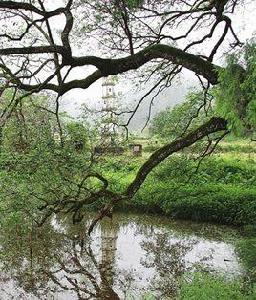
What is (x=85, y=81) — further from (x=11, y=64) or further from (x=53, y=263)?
(x=53, y=263)

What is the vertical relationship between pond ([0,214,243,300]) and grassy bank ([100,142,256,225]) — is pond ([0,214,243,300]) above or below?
below

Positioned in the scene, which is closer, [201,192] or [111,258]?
[111,258]

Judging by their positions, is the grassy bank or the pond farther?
the grassy bank

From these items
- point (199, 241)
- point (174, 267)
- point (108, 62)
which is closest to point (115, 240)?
point (199, 241)

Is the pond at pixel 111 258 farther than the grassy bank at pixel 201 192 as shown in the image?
No

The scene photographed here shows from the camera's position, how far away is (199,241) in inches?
524

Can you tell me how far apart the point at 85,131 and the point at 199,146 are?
344 cm

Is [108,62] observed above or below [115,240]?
above

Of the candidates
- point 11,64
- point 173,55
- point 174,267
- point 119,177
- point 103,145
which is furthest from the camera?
point 119,177

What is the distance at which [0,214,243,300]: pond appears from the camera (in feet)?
31.9

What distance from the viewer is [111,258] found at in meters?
11.9

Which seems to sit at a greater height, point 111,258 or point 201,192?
point 201,192

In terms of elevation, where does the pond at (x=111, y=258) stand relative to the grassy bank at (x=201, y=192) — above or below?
below

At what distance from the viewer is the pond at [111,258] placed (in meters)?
9.71
